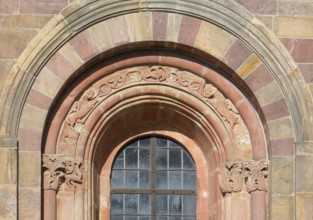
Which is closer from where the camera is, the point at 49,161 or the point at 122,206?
the point at 49,161

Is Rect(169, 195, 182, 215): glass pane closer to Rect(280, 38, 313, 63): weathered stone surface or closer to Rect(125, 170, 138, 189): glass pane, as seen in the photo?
Rect(125, 170, 138, 189): glass pane

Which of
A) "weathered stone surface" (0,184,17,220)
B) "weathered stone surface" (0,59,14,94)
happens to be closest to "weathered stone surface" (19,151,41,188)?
"weathered stone surface" (0,184,17,220)

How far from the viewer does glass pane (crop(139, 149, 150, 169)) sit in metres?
19.7

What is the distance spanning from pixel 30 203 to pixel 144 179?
250cm

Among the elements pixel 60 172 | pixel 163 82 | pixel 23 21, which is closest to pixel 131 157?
pixel 163 82

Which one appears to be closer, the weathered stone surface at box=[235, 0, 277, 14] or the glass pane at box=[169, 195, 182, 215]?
the weathered stone surface at box=[235, 0, 277, 14]

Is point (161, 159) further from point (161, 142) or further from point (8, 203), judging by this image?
point (8, 203)

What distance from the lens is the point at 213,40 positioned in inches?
727

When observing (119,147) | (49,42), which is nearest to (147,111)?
(119,147)

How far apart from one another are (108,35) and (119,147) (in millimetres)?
2118

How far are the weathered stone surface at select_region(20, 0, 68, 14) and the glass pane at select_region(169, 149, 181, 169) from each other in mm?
3105

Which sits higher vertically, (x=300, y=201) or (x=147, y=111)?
(x=147, y=111)

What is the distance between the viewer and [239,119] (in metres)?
18.8

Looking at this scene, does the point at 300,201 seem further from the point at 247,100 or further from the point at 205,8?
the point at 205,8
